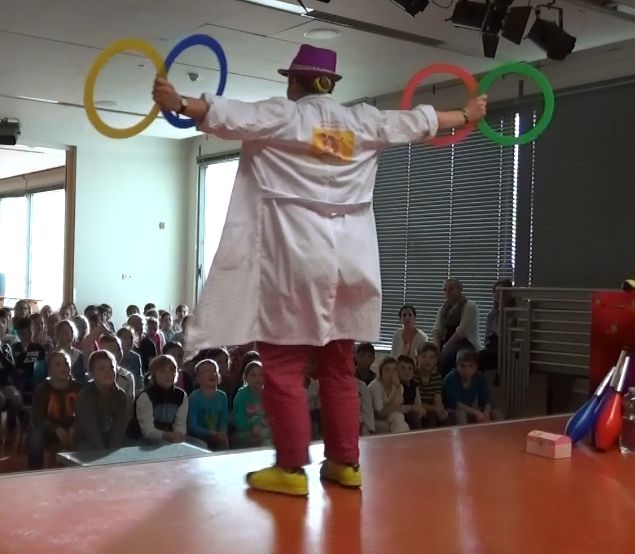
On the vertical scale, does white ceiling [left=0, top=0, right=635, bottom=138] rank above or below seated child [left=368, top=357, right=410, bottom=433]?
above

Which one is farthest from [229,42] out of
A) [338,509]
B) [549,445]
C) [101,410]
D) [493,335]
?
[338,509]

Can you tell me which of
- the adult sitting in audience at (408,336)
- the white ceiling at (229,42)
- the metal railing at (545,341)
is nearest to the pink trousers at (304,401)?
the white ceiling at (229,42)

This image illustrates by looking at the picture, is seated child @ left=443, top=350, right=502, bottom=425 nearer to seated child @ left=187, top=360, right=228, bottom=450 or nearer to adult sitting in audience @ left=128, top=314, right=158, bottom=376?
seated child @ left=187, top=360, right=228, bottom=450

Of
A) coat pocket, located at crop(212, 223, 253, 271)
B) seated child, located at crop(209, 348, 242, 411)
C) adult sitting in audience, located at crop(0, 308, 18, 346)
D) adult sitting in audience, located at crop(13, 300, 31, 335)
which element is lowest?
seated child, located at crop(209, 348, 242, 411)

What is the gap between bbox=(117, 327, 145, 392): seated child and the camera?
5.38 metres

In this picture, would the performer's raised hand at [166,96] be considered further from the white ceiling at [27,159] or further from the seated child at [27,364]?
the white ceiling at [27,159]

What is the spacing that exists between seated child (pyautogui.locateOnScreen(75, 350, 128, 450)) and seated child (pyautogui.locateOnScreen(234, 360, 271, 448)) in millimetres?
603

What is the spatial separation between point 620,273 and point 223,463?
3.73 m

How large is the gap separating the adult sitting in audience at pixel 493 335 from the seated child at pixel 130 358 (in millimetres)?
2476

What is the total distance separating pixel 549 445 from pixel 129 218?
7.71 metres

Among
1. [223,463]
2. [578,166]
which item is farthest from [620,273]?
[223,463]

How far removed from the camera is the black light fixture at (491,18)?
4230 millimetres

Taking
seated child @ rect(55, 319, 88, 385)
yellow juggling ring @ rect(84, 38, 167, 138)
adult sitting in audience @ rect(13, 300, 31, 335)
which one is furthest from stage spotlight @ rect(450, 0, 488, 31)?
adult sitting in audience @ rect(13, 300, 31, 335)

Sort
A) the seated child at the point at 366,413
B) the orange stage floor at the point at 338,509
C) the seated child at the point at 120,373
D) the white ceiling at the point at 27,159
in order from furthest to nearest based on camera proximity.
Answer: the white ceiling at the point at 27,159 → the seated child at the point at 366,413 → the seated child at the point at 120,373 → the orange stage floor at the point at 338,509
